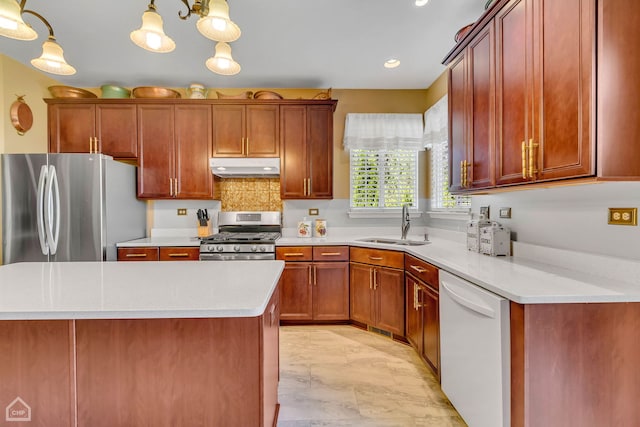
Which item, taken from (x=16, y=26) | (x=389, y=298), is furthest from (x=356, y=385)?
(x=16, y=26)

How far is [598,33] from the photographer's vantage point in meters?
1.16

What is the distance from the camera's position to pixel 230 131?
3.38 metres

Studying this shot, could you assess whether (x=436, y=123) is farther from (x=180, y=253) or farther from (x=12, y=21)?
(x=12, y=21)

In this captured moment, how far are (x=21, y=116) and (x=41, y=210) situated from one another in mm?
1160

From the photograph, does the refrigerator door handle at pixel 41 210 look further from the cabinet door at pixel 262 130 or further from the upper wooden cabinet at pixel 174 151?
the cabinet door at pixel 262 130

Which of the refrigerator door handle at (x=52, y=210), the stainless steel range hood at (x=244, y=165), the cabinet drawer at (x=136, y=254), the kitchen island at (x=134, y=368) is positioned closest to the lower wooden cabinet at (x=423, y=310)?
the kitchen island at (x=134, y=368)

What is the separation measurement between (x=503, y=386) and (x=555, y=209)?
42.5 inches

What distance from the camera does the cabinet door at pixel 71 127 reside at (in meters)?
3.30

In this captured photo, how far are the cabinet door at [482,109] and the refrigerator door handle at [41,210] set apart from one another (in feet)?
12.2

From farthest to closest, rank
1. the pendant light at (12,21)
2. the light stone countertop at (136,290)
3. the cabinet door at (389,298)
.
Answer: the cabinet door at (389,298) < the pendant light at (12,21) < the light stone countertop at (136,290)

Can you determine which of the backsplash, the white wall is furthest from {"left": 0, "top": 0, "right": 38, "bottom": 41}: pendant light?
the white wall

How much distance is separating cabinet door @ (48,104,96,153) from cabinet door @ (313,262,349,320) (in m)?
2.98

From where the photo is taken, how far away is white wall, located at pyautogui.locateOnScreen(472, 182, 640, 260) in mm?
1382

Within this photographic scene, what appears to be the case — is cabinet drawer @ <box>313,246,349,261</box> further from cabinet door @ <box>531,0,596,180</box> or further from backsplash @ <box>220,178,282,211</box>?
cabinet door @ <box>531,0,596,180</box>
